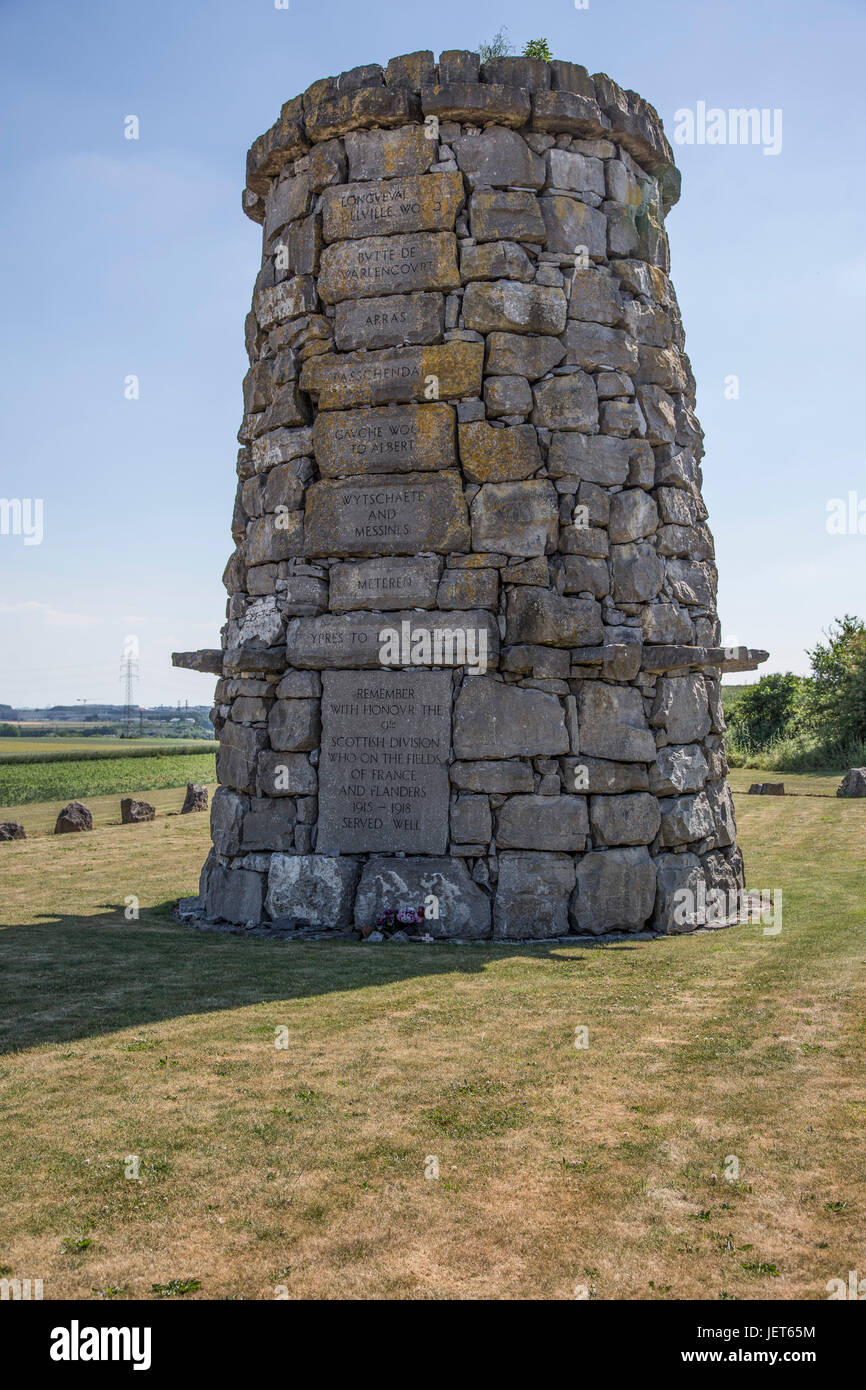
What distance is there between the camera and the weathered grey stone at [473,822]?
8.12 meters

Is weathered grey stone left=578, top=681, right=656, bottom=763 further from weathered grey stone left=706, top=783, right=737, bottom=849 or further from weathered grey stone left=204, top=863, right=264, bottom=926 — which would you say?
weathered grey stone left=204, top=863, right=264, bottom=926

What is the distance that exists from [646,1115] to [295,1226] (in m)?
1.61

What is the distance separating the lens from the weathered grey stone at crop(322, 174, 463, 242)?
8.64 metres

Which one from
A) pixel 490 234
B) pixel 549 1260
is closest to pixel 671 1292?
pixel 549 1260

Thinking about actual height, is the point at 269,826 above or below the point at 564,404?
below

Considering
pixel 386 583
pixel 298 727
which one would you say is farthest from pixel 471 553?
pixel 298 727

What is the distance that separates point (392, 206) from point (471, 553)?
3.11 m

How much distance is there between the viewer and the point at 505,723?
322 inches

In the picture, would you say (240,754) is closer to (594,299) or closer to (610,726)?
(610,726)

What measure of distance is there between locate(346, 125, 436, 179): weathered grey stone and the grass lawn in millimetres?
6513

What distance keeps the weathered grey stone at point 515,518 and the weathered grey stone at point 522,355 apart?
3.16ft

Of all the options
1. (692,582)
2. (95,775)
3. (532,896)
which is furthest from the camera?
(95,775)

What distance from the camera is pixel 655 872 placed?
8273mm
